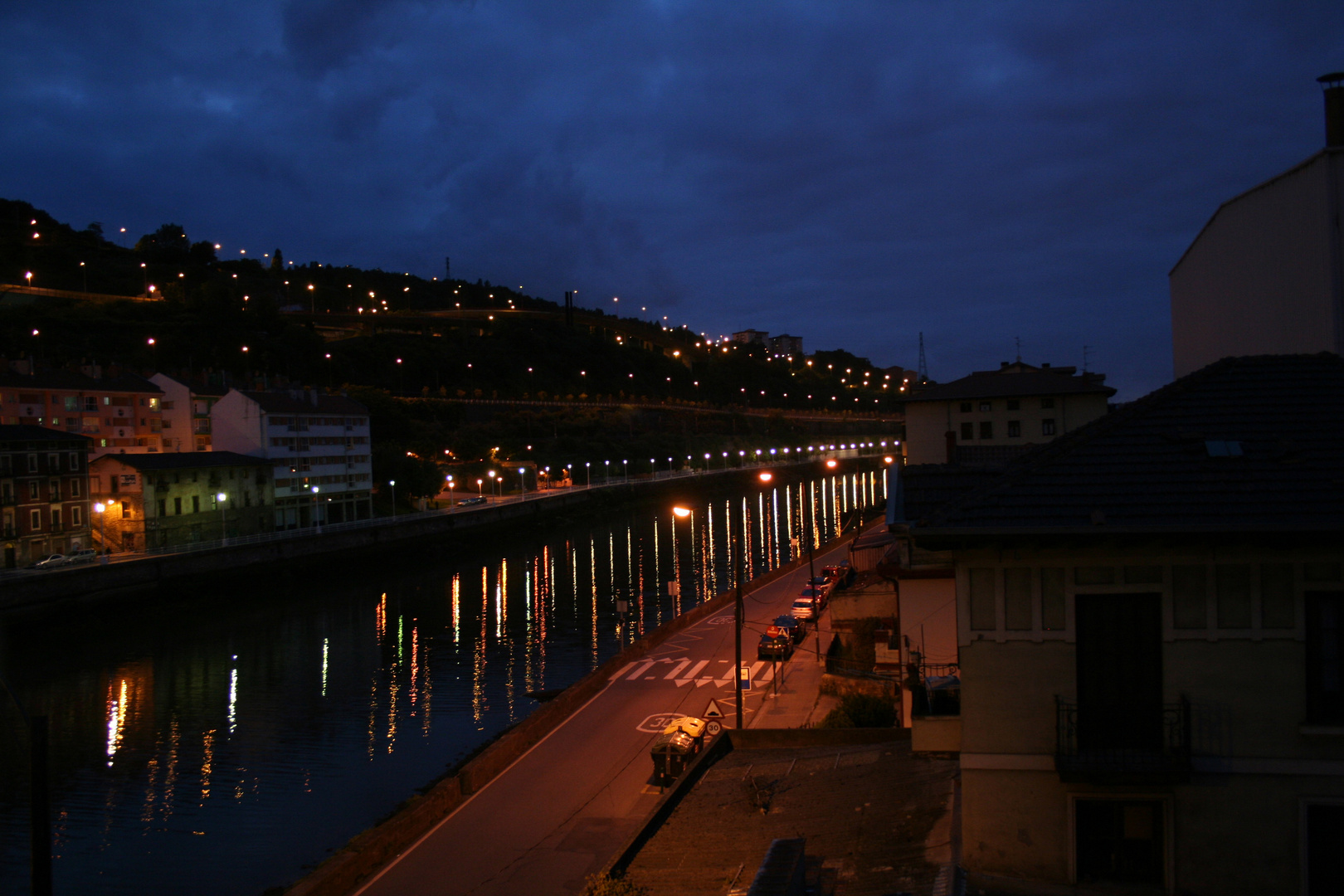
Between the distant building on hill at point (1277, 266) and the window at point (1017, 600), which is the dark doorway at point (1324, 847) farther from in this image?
the distant building on hill at point (1277, 266)

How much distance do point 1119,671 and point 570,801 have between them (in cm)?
912

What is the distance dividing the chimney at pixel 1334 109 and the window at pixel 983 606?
6.20m

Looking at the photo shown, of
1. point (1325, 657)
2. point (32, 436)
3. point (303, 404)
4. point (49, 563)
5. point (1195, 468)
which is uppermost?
point (303, 404)

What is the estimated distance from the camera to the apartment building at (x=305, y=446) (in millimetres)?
43125

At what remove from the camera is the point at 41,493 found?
109 ft

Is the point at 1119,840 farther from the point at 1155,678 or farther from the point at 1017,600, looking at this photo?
the point at 1017,600

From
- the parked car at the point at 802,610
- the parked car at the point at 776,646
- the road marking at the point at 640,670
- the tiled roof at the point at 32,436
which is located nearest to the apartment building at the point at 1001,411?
the parked car at the point at 802,610

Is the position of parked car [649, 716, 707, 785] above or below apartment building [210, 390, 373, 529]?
below

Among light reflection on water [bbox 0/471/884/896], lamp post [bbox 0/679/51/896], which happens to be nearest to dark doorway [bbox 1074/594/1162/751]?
lamp post [bbox 0/679/51/896]

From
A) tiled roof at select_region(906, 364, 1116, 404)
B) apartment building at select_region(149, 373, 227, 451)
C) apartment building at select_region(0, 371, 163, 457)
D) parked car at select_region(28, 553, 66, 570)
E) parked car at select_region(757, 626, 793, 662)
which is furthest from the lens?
apartment building at select_region(149, 373, 227, 451)

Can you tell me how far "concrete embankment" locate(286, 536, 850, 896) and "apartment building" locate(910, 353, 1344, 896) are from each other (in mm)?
7621

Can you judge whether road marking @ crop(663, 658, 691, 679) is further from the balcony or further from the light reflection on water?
the balcony

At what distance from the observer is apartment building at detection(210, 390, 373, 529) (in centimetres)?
4312

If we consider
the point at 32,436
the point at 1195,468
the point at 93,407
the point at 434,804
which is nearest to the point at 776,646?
the point at 434,804
